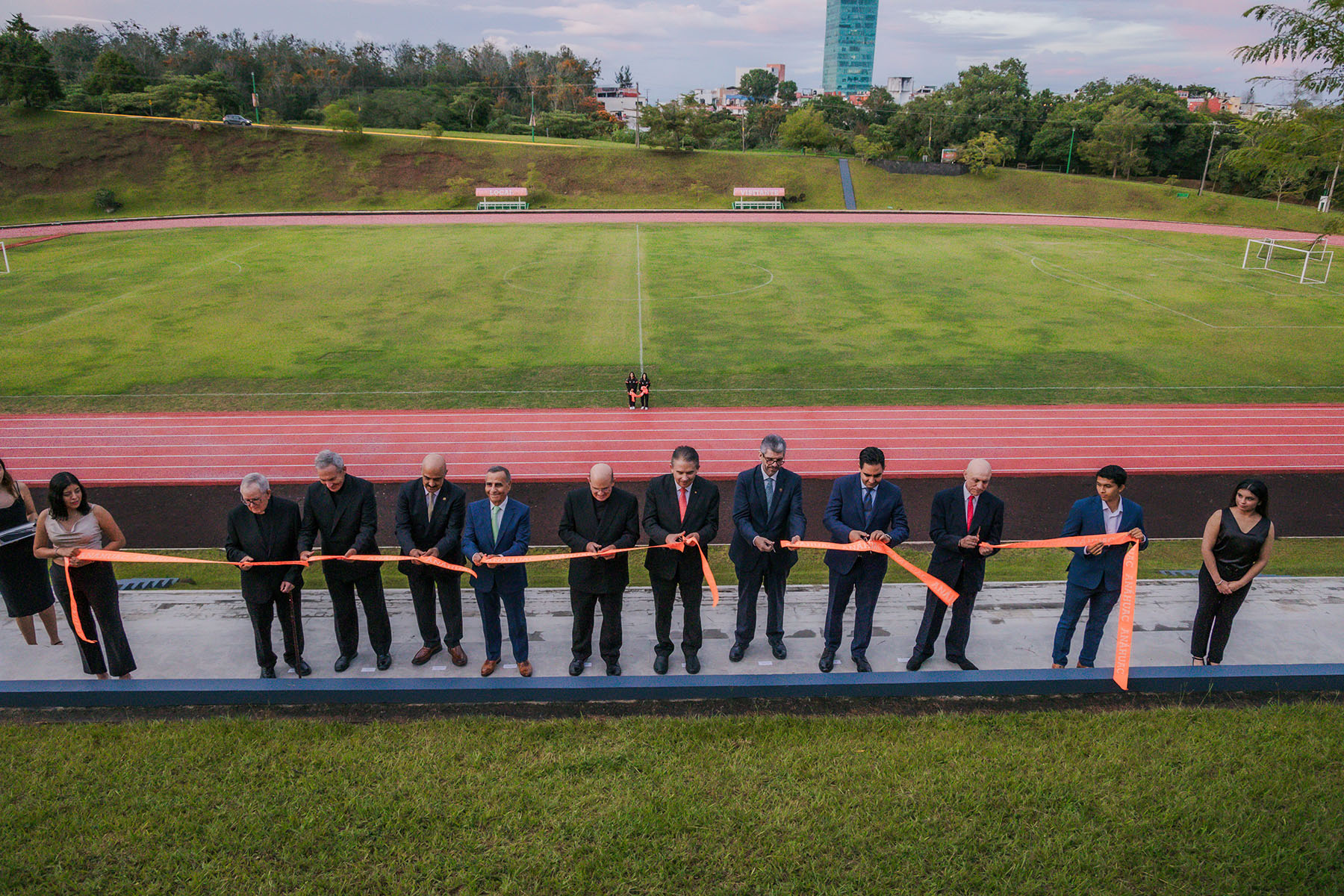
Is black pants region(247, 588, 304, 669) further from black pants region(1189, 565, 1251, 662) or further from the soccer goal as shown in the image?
the soccer goal

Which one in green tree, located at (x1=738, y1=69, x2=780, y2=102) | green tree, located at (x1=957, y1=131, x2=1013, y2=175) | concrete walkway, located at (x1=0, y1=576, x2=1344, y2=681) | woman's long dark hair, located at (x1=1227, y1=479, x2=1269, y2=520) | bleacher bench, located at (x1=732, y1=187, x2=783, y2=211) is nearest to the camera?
woman's long dark hair, located at (x1=1227, y1=479, x2=1269, y2=520)

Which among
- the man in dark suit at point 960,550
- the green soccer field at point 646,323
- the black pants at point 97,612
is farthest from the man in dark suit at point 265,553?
the green soccer field at point 646,323

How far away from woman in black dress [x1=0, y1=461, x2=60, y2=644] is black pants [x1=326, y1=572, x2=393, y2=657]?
2426 millimetres

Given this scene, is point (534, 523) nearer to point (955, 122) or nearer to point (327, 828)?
point (327, 828)

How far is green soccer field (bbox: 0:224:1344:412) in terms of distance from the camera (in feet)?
53.4

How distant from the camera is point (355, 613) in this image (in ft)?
21.6

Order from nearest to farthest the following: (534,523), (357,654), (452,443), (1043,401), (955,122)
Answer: (357,654) → (534,523) → (452,443) → (1043,401) → (955,122)

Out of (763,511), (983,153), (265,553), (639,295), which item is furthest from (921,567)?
(983,153)

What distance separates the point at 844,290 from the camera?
24891 millimetres

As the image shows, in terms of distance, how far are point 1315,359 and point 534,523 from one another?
1856 centimetres

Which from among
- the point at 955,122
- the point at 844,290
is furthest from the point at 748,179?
the point at 844,290

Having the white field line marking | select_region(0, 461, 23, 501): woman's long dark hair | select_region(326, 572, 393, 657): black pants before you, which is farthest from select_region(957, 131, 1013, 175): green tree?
select_region(0, 461, 23, 501): woman's long dark hair

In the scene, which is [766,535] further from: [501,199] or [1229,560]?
[501,199]

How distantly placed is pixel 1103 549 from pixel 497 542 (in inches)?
184
